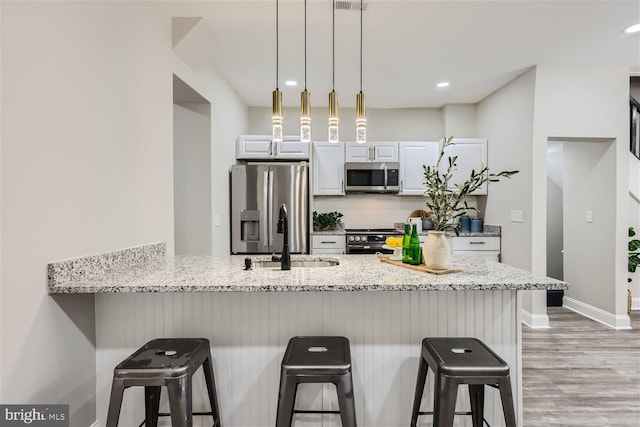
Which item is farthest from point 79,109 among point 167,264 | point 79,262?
point 167,264

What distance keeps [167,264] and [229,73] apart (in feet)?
7.92

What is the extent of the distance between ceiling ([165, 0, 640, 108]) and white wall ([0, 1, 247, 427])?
75cm

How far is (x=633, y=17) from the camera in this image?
2.62 meters

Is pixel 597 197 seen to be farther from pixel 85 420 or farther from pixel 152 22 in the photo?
pixel 85 420

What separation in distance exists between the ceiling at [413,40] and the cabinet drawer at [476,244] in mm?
1844

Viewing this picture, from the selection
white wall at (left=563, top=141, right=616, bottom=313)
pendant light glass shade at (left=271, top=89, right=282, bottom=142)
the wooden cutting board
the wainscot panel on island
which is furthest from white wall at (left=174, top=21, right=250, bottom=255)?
white wall at (left=563, top=141, right=616, bottom=313)

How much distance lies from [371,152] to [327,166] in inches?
24.3

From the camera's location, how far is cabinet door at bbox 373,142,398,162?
4.60 metres

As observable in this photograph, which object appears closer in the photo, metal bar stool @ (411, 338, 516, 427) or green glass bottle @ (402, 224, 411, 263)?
metal bar stool @ (411, 338, 516, 427)

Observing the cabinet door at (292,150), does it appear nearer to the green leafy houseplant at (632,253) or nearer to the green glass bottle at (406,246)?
the green glass bottle at (406,246)

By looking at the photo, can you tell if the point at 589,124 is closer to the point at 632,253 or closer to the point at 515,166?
the point at 515,166

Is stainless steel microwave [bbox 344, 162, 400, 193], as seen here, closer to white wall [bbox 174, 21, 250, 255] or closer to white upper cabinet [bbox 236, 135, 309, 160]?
white upper cabinet [bbox 236, 135, 309, 160]

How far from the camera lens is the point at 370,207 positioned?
4.98 m

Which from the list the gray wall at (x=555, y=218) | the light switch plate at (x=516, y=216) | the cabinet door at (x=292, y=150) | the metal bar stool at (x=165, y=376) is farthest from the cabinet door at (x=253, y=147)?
the gray wall at (x=555, y=218)
